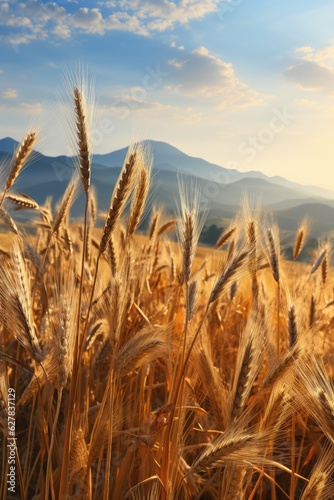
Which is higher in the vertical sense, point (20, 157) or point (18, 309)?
point (20, 157)

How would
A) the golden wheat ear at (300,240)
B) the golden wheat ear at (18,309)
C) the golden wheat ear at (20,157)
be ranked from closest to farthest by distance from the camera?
the golden wheat ear at (18,309) → the golden wheat ear at (20,157) → the golden wheat ear at (300,240)

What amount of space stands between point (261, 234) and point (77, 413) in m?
1.07

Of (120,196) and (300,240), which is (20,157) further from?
(300,240)

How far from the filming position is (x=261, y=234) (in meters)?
2.12

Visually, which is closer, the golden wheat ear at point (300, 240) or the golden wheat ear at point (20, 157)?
the golden wheat ear at point (20, 157)

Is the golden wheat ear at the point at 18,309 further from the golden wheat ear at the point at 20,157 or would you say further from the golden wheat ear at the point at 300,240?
the golden wheat ear at the point at 300,240

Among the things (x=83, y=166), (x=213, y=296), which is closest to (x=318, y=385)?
(x=213, y=296)

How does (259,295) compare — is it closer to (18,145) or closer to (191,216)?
(191,216)

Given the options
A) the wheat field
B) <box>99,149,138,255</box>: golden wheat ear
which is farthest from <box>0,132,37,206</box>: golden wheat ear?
<box>99,149,138,255</box>: golden wheat ear

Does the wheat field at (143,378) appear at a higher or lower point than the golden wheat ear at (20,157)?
lower

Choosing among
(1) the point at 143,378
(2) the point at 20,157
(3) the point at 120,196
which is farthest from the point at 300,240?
(3) the point at 120,196

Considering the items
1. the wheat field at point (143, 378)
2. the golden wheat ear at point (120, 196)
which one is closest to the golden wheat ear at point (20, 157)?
the wheat field at point (143, 378)

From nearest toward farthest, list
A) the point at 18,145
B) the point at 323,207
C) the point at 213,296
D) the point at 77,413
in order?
the point at 213,296
the point at 77,413
the point at 18,145
the point at 323,207

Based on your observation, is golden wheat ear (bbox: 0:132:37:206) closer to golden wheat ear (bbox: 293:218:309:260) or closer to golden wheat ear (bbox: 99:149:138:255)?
golden wheat ear (bbox: 99:149:138:255)
